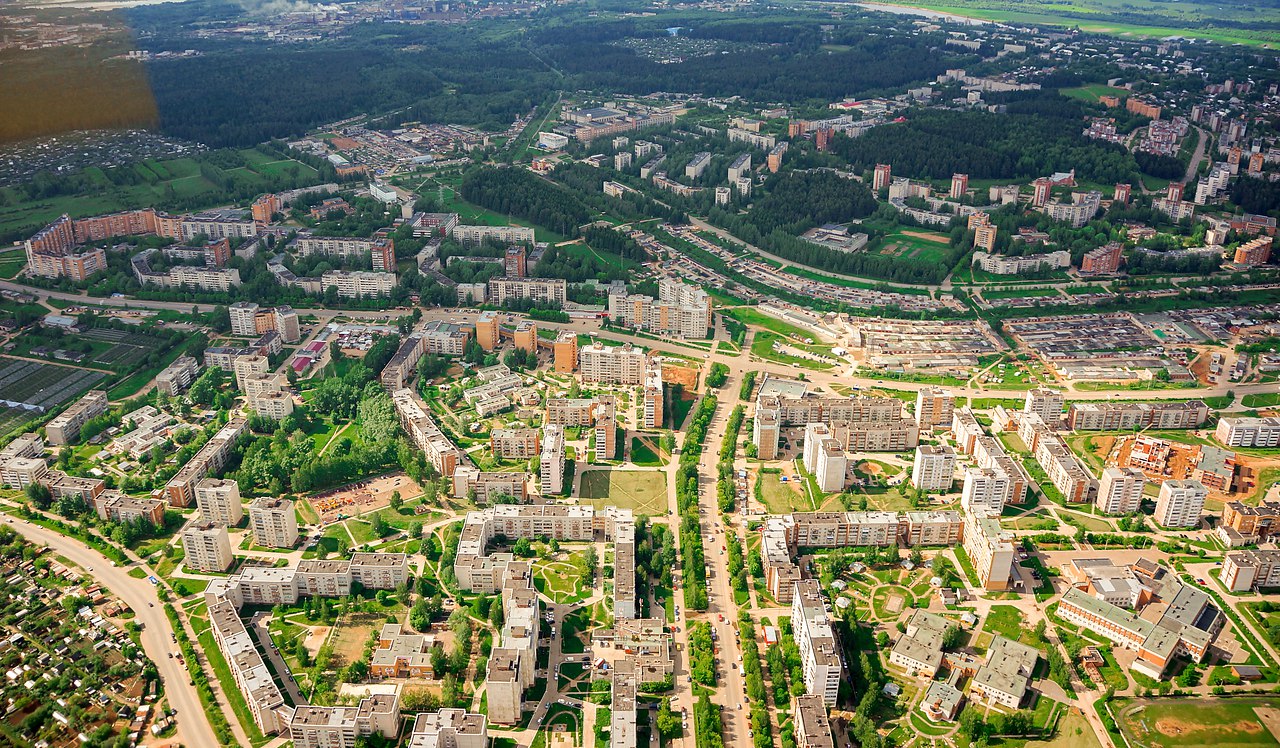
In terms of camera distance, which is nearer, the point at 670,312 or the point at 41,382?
the point at 41,382

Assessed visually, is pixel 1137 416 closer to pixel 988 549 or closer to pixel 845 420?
pixel 845 420

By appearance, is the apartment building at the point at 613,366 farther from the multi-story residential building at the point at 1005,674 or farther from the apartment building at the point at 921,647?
the multi-story residential building at the point at 1005,674

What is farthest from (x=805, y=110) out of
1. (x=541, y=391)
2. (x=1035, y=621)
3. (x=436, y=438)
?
(x=1035, y=621)

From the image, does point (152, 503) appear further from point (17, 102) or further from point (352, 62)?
point (352, 62)

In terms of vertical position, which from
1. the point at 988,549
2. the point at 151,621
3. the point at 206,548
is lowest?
the point at 151,621

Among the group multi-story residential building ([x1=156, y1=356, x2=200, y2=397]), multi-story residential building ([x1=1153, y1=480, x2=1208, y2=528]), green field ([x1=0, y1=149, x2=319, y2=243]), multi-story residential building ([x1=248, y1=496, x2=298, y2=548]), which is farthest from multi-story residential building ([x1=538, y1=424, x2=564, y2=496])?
green field ([x1=0, y1=149, x2=319, y2=243])

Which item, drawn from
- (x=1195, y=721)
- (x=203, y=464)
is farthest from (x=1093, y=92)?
(x=203, y=464)

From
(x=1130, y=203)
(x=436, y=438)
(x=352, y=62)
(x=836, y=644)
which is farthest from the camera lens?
(x=352, y=62)

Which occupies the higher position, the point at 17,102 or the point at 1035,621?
the point at 17,102
